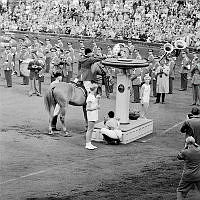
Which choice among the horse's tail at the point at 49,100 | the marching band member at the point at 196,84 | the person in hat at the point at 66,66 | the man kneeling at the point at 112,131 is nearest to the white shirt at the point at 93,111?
the man kneeling at the point at 112,131

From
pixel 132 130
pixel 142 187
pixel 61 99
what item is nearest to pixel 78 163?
pixel 142 187

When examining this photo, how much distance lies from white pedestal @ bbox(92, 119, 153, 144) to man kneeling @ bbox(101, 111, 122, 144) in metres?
0.20

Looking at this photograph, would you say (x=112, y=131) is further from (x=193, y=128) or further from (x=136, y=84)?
(x=136, y=84)

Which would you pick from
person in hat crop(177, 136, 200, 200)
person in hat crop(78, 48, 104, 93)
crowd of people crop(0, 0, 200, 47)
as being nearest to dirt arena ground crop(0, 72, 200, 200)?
person in hat crop(177, 136, 200, 200)

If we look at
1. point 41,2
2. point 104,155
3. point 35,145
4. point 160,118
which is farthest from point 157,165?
point 41,2

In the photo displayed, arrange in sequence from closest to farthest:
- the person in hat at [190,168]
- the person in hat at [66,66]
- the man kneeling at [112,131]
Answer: the person in hat at [190,168]
the man kneeling at [112,131]
the person in hat at [66,66]

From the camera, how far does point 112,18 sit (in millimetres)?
38469

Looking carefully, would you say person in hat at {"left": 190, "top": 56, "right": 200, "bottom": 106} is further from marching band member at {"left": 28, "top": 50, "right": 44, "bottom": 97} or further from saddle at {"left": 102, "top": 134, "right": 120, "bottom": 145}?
saddle at {"left": 102, "top": 134, "right": 120, "bottom": 145}

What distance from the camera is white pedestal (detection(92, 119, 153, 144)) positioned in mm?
15547

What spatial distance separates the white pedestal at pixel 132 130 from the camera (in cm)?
1555

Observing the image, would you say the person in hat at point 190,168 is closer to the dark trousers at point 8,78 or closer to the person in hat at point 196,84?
the person in hat at point 196,84

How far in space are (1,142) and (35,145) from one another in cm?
79

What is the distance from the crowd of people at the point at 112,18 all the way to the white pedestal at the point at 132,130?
15.8 m

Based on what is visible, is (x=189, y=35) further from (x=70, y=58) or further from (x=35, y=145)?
(x=35, y=145)
